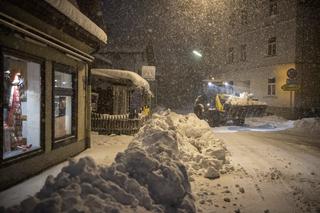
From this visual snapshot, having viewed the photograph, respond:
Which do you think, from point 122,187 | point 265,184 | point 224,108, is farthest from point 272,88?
point 122,187

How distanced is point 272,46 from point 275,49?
64 cm

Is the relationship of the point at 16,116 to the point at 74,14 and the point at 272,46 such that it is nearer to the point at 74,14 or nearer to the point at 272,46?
the point at 74,14

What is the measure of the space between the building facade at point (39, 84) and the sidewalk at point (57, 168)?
0.20 meters

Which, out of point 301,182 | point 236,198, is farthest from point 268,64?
point 236,198

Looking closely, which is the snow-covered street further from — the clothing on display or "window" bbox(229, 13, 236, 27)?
"window" bbox(229, 13, 236, 27)

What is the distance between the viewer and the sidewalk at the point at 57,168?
19.3 feet

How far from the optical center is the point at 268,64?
98.1 feet

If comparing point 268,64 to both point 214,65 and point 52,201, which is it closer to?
point 214,65

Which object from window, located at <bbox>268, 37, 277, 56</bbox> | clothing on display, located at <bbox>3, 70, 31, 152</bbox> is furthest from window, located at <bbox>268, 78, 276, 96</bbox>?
clothing on display, located at <bbox>3, 70, 31, 152</bbox>

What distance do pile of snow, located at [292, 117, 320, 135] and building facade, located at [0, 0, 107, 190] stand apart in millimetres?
13832

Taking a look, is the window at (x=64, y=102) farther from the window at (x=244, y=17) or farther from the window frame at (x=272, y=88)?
the window at (x=244, y=17)

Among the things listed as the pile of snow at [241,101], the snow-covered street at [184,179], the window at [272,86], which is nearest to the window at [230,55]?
the window at [272,86]

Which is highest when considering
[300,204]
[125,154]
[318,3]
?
[318,3]

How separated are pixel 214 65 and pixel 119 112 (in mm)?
23113
